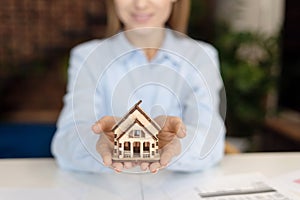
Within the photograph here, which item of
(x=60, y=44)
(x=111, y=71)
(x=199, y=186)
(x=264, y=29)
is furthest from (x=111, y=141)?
(x=60, y=44)

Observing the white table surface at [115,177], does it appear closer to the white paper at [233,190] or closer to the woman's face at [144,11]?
the white paper at [233,190]

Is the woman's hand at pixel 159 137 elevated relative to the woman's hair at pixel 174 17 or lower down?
lower down

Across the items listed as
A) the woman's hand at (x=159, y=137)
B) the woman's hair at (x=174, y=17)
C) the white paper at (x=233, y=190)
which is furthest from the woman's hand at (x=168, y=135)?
the woman's hair at (x=174, y=17)

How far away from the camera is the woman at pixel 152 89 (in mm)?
706

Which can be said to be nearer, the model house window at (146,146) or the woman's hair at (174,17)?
the model house window at (146,146)

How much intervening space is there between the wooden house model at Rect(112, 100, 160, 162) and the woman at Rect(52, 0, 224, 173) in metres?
0.01

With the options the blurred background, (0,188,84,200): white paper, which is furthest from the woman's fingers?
the blurred background

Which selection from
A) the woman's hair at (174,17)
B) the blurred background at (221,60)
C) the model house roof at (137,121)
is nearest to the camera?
the model house roof at (137,121)

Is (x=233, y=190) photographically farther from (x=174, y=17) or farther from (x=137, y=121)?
(x=174, y=17)

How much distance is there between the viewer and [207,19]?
357 cm

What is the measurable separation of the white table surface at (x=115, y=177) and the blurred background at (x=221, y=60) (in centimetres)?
123

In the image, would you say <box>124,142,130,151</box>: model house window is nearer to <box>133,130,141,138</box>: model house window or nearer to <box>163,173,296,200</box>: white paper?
<box>133,130,141,138</box>: model house window

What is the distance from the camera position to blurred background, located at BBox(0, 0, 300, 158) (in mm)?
2410

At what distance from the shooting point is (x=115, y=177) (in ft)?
3.09
